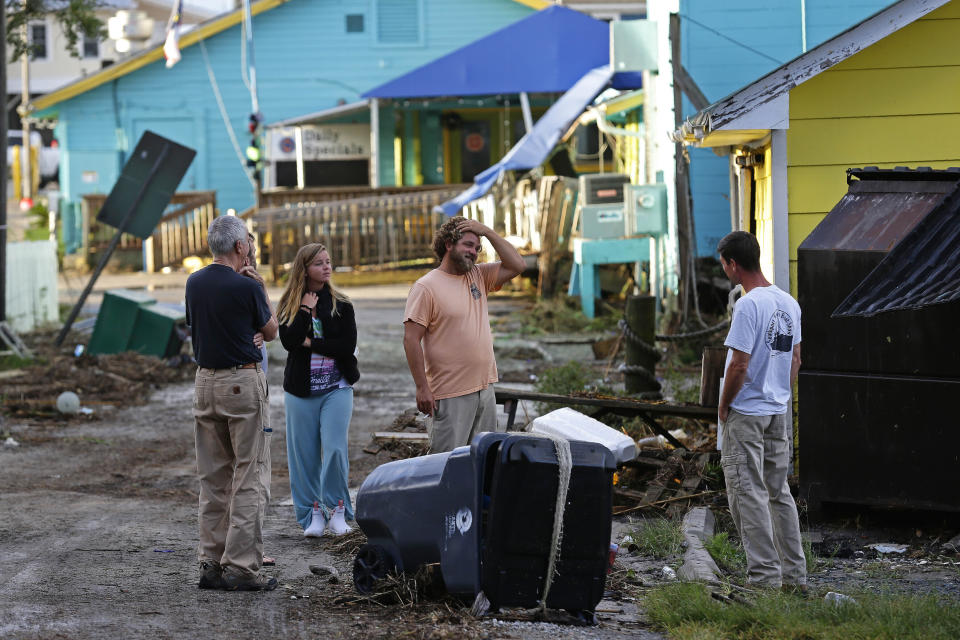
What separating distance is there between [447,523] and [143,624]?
1.37 m

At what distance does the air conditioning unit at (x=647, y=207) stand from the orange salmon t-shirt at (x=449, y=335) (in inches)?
380

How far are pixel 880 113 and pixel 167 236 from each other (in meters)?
22.5

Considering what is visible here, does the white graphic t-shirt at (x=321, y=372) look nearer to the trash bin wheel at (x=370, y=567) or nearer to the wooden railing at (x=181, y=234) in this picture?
the trash bin wheel at (x=370, y=567)

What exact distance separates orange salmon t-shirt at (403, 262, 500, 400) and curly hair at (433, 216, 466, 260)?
0.13 m

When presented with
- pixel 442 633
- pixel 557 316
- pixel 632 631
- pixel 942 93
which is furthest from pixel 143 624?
pixel 557 316

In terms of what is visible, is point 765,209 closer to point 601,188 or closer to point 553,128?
point 601,188

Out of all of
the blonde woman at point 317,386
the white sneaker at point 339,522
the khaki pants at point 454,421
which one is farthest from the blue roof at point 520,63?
the khaki pants at point 454,421

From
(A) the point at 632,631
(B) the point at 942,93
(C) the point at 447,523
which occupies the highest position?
(B) the point at 942,93

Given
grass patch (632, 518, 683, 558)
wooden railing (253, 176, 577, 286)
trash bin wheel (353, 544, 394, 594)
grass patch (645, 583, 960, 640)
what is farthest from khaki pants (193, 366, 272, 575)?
wooden railing (253, 176, 577, 286)

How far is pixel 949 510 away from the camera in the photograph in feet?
23.1

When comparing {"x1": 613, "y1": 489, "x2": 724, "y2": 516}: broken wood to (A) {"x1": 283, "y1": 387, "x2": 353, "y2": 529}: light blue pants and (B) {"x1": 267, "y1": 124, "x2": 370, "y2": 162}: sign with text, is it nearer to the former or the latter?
(A) {"x1": 283, "y1": 387, "x2": 353, "y2": 529}: light blue pants

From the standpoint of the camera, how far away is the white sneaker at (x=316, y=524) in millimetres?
7363

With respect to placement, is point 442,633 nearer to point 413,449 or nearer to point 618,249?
point 413,449

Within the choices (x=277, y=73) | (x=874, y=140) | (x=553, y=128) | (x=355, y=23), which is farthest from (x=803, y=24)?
(x=277, y=73)
